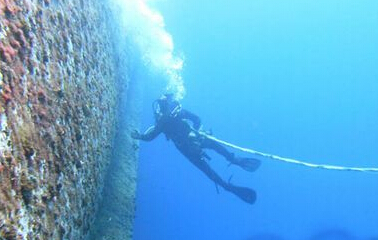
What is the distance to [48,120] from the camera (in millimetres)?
1744

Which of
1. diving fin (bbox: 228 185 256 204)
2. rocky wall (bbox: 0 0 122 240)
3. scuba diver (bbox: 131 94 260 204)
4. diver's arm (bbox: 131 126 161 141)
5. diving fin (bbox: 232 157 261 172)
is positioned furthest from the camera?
diving fin (bbox: 232 157 261 172)

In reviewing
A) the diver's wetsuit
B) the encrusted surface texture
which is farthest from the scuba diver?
the encrusted surface texture

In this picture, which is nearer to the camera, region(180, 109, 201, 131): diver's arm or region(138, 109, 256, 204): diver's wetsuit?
region(138, 109, 256, 204): diver's wetsuit

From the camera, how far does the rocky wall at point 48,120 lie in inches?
53.8

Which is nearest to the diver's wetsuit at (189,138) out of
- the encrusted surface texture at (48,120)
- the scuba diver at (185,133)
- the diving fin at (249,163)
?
the scuba diver at (185,133)

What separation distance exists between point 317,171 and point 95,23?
2612 cm

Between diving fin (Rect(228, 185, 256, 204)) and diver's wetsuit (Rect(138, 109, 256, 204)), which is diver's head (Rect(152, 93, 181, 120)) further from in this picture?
diving fin (Rect(228, 185, 256, 204))

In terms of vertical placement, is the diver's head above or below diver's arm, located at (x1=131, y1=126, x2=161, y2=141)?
above

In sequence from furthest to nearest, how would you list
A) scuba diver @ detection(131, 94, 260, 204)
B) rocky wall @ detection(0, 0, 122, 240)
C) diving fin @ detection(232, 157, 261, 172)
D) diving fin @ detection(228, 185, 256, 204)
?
diving fin @ detection(232, 157, 261, 172) < diving fin @ detection(228, 185, 256, 204) < scuba diver @ detection(131, 94, 260, 204) < rocky wall @ detection(0, 0, 122, 240)

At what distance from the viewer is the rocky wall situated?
137 centimetres

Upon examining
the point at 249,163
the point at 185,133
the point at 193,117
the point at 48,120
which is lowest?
the point at 48,120

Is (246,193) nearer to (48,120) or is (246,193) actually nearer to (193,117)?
(193,117)

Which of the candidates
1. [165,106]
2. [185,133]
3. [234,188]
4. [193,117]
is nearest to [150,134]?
[165,106]

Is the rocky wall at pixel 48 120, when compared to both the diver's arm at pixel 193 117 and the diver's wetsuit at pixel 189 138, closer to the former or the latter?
the diver's wetsuit at pixel 189 138
